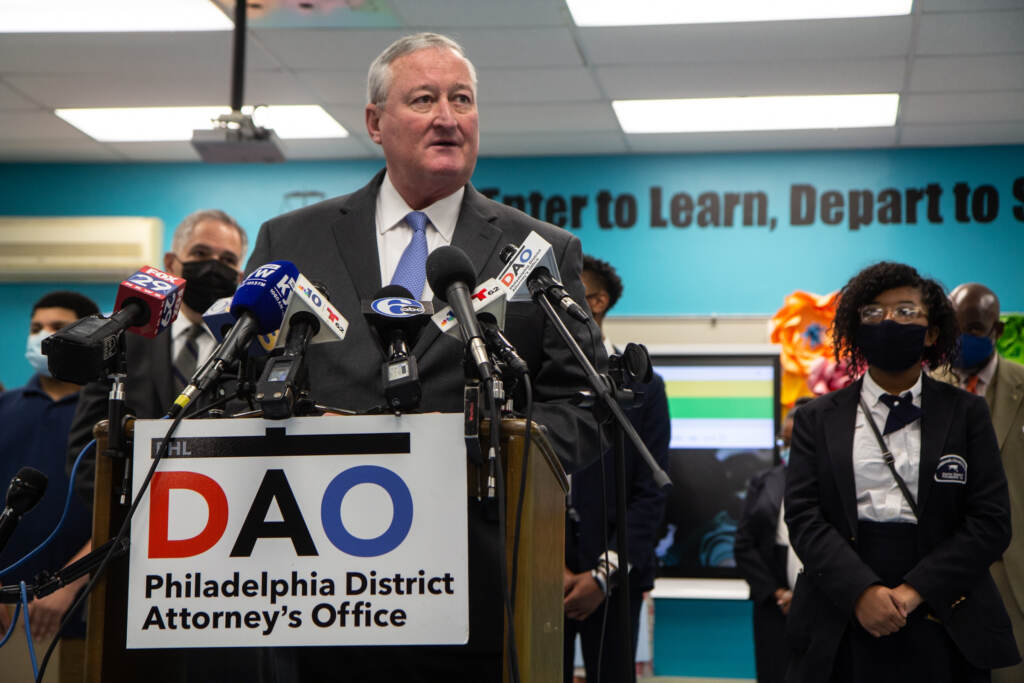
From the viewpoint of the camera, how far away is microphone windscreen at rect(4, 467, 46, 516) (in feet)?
4.67

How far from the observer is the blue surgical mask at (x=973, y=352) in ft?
12.4

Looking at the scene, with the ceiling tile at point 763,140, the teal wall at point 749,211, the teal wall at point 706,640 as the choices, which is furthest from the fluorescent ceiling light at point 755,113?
the teal wall at point 706,640

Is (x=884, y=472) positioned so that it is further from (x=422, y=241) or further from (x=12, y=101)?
(x=12, y=101)

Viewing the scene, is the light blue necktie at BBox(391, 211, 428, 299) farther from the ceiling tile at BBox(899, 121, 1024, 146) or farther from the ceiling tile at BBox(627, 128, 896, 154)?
the ceiling tile at BBox(899, 121, 1024, 146)

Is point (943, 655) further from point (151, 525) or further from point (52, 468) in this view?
point (52, 468)

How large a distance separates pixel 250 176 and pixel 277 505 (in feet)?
A: 20.9

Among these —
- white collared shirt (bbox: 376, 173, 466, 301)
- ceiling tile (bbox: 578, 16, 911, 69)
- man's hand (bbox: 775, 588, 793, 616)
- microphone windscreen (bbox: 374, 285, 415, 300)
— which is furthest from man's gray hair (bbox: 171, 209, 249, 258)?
man's hand (bbox: 775, 588, 793, 616)

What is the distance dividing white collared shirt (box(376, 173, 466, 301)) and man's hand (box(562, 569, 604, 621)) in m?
1.35

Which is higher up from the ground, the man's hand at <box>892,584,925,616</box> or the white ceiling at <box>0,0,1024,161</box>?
the white ceiling at <box>0,0,1024,161</box>

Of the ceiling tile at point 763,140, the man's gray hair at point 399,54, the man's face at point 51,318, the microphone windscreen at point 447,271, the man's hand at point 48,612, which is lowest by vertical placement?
the man's hand at point 48,612

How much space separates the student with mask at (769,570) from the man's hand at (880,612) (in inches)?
63.9

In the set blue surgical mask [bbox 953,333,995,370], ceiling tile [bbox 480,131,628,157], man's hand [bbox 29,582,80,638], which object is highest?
ceiling tile [bbox 480,131,628,157]

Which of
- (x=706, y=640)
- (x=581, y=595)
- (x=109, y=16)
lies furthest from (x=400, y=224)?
(x=706, y=640)

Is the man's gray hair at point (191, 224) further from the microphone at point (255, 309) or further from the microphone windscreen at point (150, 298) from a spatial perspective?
the microphone at point (255, 309)
